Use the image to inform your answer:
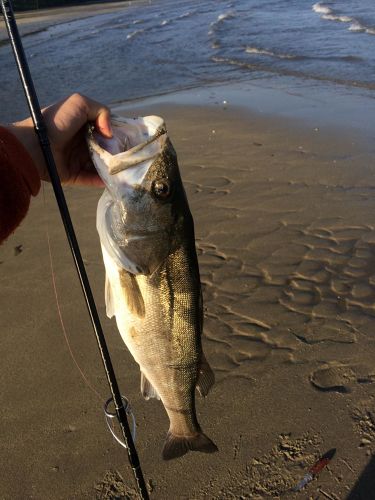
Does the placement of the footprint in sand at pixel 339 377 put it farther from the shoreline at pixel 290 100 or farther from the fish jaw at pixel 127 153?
the shoreline at pixel 290 100

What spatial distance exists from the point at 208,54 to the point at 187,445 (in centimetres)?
1848

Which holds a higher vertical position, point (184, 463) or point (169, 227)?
point (169, 227)

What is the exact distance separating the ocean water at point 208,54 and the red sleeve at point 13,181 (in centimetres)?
1094

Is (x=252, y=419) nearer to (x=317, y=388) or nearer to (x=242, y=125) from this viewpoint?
(x=317, y=388)

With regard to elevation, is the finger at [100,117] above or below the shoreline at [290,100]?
above

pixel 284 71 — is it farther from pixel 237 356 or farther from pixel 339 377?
pixel 339 377

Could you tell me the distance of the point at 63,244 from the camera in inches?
250

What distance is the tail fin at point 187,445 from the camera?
8.90ft

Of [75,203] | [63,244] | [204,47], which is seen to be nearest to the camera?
[63,244]

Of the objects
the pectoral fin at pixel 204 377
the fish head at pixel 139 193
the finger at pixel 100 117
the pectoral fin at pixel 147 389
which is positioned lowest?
the pectoral fin at pixel 147 389

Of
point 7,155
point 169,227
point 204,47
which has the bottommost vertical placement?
point 204,47

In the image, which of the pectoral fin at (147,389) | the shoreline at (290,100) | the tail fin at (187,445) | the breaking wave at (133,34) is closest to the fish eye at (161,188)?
the pectoral fin at (147,389)

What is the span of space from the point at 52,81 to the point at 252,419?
A: 51.2 ft

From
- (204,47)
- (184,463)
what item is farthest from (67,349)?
(204,47)
